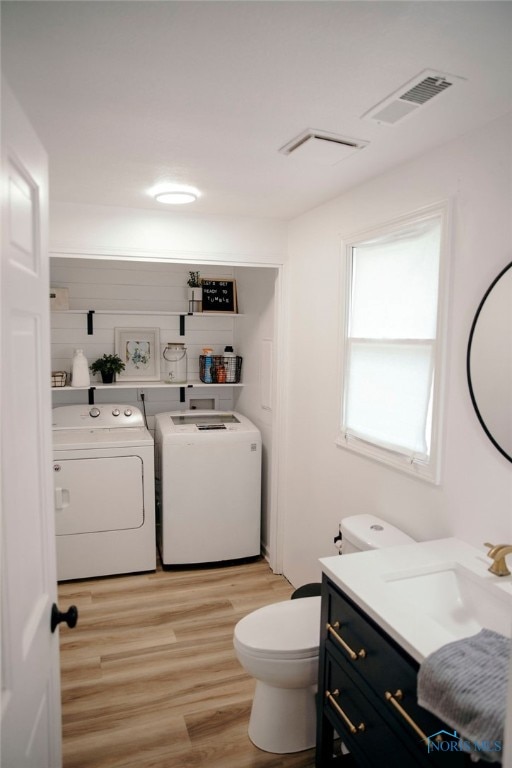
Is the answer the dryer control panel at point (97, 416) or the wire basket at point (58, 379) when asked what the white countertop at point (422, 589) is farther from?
the wire basket at point (58, 379)

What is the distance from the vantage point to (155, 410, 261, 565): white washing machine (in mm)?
3480

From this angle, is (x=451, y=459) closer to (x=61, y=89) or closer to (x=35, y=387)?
→ (x=35, y=387)

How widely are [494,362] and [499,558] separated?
0.61 meters

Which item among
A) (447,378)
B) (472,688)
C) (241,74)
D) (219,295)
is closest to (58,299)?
(219,295)

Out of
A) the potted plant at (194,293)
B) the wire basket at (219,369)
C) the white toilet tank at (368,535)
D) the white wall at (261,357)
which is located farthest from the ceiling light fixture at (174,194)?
the white toilet tank at (368,535)

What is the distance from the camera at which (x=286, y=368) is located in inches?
134

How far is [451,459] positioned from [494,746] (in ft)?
3.33

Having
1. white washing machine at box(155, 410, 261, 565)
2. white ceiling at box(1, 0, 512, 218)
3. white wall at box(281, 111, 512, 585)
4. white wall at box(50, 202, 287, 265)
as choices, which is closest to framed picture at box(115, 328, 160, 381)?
white washing machine at box(155, 410, 261, 565)

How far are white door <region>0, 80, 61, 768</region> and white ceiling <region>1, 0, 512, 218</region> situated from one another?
1.19ft

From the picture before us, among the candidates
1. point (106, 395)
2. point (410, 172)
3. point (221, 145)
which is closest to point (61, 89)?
point (221, 145)

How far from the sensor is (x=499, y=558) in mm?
1581

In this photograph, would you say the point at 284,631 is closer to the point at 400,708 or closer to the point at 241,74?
the point at 400,708

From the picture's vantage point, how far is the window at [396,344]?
2.05 m

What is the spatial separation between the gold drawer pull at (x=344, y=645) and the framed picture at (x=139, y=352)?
2730mm
